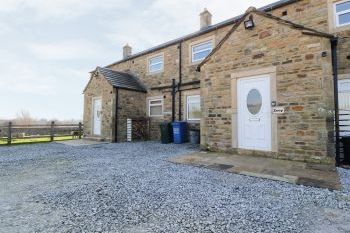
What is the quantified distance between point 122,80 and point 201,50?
5.24 m

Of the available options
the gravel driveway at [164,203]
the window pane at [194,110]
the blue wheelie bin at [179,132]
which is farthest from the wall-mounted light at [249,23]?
the blue wheelie bin at [179,132]

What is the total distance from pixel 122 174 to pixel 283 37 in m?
6.02

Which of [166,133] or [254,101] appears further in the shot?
[166,133]

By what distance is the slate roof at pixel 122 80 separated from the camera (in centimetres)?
1238

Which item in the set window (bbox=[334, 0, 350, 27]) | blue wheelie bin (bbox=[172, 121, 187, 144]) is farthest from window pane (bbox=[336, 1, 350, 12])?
blue wheelie bin (bbox=[172, 121, 187, 144])

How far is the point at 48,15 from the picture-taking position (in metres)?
8.56

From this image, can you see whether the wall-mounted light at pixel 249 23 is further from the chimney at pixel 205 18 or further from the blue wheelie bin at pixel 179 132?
the chimney at pixel 205 18

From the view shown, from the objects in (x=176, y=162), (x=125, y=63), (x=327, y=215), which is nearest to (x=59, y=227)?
(x=327, y=215)

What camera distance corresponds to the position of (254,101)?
6863mm

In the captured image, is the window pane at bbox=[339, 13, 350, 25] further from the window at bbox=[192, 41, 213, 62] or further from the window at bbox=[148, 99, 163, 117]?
the window at bbox=[148, 99, 163, 117]

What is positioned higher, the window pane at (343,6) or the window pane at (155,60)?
the window pane at (155,60)

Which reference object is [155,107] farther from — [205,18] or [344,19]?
[344,19]

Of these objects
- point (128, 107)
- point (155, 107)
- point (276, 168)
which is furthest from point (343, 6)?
point (128, 107)

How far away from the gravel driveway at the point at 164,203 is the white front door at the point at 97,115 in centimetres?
815
